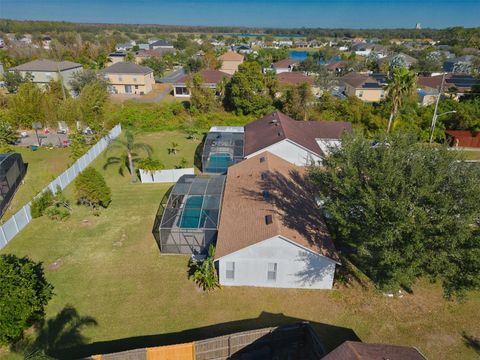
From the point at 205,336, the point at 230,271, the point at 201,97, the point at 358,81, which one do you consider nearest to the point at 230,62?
the point at 358,81

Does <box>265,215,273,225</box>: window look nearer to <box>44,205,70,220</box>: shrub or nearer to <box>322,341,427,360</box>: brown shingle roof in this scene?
<box>322,341,427,360</box>: brown shingle roof

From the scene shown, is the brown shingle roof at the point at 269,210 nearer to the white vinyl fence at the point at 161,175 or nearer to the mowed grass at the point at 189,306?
the mowed grass at the point at 189,306

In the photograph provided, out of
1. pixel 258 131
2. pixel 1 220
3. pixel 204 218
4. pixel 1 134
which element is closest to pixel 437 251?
pixel 204 218

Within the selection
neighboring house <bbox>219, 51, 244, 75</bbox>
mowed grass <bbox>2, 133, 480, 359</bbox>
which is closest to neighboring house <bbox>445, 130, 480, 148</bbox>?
mowed grass <bbox>2, 133, 480, 359</bbox>

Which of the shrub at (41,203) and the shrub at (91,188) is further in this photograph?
the shrub at (91,188)

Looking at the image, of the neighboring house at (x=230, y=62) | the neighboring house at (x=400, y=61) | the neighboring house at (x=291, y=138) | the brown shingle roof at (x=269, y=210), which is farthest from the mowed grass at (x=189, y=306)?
the neighboring house at (x=400, y=61)

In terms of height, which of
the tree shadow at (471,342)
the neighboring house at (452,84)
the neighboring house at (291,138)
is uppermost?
the neighboring house at (452,84)
